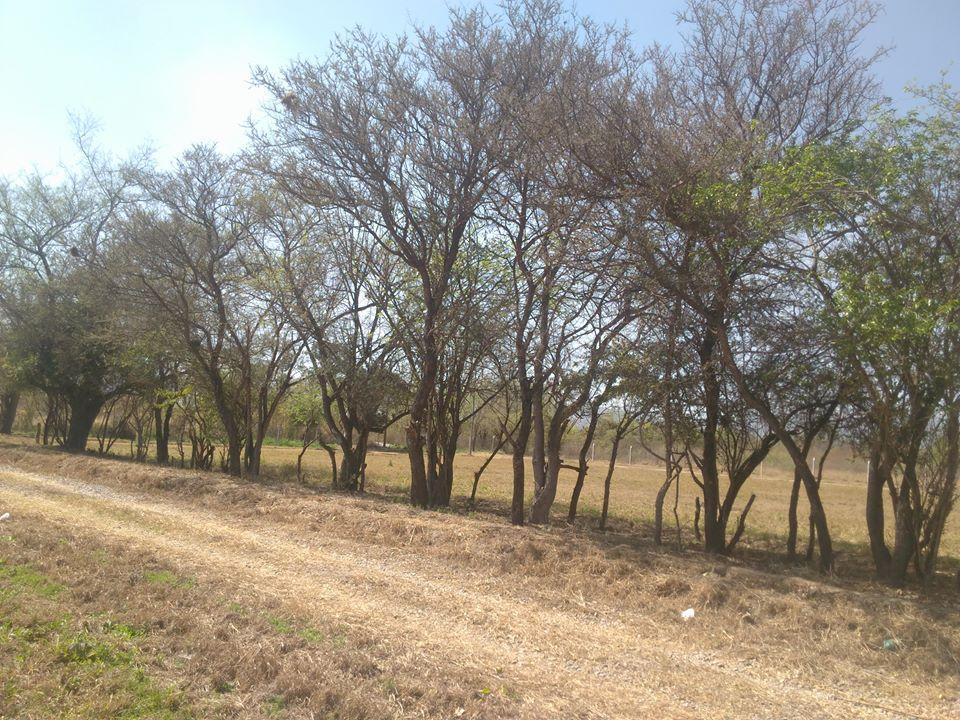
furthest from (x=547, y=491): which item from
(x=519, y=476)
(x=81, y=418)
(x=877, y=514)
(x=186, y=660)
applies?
(x=81, y=418)

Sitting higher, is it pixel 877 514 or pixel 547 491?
pixel 877 514

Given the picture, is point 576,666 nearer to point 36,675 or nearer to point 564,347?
point 36,675

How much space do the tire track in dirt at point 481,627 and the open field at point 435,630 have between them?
27 mm

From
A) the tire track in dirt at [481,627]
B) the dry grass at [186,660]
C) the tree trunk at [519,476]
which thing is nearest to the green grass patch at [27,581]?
the dry grass at [186,660]

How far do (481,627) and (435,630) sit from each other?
0.48 metres

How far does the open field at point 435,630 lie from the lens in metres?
4.93

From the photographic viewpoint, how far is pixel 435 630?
21.9 ft

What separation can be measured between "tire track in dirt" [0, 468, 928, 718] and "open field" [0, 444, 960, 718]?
0.03 meters

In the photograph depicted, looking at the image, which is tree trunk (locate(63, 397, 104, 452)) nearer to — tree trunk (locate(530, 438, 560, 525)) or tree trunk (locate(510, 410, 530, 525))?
tree trunk (locate(510, 410, 530, 525))

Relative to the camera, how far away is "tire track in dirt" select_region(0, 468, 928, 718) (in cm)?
534

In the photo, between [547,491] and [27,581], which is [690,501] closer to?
[547,491]

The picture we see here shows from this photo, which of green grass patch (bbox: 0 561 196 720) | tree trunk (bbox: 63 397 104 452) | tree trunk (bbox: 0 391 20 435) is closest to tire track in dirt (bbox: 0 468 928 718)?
green grass patch (bbox: 0 561 196 720)

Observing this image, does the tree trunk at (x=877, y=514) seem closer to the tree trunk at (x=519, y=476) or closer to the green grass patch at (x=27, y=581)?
the tree trunk at (x=519, y=476)

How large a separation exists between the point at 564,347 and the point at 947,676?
7.60 meters
